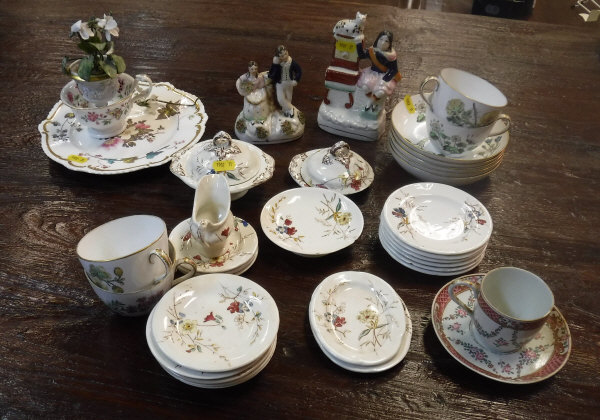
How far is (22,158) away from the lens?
54.9 inches

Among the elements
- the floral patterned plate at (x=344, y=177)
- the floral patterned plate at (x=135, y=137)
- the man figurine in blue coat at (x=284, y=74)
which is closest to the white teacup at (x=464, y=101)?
the floral patterned plate at (x=344, y=177)

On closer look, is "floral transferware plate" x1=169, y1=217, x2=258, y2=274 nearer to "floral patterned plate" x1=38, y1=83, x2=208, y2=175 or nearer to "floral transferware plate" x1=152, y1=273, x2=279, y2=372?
"floral transferware plate" x1=152, y1=273, x2=279, y2=372

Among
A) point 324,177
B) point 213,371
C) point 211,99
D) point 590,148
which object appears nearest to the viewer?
point 213,371

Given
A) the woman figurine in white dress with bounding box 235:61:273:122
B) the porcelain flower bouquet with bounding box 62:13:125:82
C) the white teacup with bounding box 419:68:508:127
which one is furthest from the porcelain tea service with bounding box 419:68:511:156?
the porcelain flower bouquet with bounding box 62:13:125:82

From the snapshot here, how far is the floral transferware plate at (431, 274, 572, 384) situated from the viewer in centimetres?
94

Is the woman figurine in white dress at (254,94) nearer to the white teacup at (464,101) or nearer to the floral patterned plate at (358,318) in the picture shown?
the white teacup at (464,101)

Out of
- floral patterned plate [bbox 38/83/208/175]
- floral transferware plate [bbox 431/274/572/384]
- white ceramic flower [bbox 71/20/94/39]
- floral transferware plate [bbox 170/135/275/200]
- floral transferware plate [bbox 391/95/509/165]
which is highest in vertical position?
white ceramic flower [bbox 71/20/94/39]

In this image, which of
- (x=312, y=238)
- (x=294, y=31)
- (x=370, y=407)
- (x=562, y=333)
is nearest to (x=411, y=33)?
(x=294, y=31)

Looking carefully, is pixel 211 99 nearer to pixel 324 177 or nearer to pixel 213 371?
pixel 324 177

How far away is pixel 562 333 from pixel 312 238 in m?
0.52

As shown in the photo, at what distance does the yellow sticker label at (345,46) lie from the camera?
140 cm

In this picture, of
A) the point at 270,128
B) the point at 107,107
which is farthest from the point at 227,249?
the point at 107,107

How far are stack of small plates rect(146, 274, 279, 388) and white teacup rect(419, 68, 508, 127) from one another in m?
0.62

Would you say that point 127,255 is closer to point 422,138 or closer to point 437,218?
point 437,218
